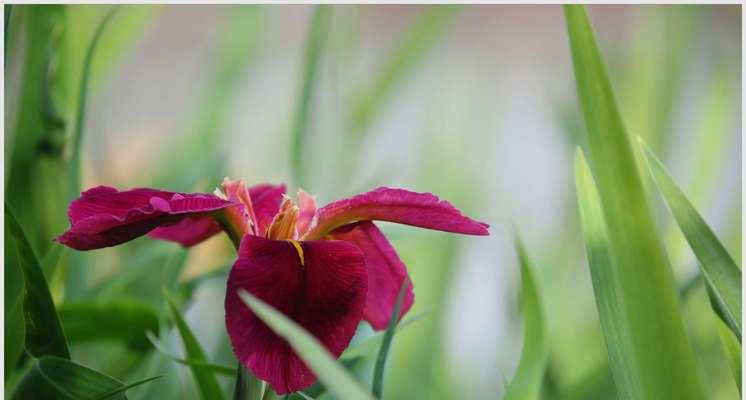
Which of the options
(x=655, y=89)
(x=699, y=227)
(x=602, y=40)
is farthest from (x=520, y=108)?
(x=699, y=227)

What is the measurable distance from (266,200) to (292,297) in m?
0.06

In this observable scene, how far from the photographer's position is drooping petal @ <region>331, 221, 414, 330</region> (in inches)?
8.4

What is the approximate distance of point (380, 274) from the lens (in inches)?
8.7

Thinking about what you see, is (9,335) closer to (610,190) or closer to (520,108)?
(610,190)

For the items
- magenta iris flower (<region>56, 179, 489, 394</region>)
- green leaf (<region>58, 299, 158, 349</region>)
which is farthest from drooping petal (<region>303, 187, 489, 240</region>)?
green leaf (<region>58, 299, 158, 349</region>)

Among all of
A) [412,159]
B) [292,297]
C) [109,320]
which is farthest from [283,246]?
[412,159]

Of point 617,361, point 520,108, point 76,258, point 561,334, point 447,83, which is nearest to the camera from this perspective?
point 617,361

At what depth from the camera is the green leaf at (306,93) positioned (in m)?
0.34

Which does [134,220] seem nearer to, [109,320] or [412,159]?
[109,320]

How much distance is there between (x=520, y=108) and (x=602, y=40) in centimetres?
17

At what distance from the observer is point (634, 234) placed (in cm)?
19

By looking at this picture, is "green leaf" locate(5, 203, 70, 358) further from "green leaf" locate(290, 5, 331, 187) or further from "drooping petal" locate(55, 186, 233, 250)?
"green leaf" locate(290, 5, 331, 187)

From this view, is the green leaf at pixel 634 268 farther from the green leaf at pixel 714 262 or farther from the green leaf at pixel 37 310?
the green leaf at pixel 37 310

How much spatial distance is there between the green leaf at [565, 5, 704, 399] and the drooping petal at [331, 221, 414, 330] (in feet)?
0.17
